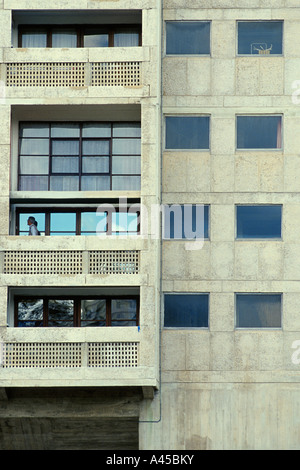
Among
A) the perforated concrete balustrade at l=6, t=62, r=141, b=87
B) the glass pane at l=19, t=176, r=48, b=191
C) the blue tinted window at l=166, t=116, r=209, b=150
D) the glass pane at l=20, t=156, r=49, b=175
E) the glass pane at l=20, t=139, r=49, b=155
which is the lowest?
the glass pane at l=19, t=176, r=48, b=191

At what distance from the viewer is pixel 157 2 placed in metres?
36.8

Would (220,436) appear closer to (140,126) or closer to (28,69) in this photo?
(140,126)

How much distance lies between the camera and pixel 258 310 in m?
37.2

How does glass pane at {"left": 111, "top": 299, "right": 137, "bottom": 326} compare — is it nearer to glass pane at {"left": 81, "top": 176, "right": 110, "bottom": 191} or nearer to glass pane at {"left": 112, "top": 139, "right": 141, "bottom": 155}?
glass pane at {"left": 81, "top": 176, "right": 110, "bottom": 191}

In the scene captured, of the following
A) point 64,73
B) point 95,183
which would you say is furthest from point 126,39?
point 95,183

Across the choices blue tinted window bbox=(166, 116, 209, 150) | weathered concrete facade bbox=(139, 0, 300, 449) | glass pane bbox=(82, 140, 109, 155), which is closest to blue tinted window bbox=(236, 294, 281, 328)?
weathered concrete facade bbox=(139, 0, 300, 449)

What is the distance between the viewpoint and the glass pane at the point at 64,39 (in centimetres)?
3834

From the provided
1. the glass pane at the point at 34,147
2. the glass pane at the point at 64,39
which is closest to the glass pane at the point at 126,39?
the glass pane at the point at 64,39

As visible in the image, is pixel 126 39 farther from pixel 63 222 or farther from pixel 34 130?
pixel 63 222

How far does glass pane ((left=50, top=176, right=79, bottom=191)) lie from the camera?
37.8m

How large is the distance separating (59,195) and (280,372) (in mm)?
9095

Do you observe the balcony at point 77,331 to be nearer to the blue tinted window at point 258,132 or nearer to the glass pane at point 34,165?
the glass pane at point 34,165

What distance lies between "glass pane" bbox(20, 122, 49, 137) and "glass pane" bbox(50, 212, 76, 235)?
273 centimetres

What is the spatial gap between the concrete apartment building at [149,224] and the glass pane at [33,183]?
0.32 ft
